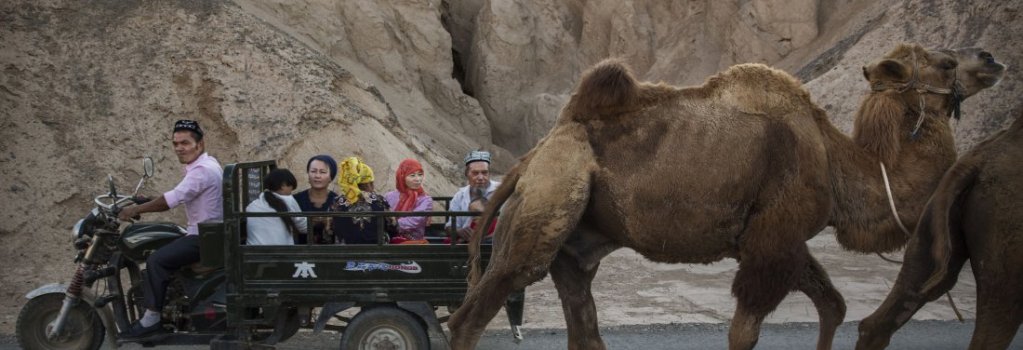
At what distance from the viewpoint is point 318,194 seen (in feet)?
21.5

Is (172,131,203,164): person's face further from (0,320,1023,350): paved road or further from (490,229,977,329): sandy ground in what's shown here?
(490,229,977,329): sandy ground

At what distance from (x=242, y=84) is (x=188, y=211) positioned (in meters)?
6.25

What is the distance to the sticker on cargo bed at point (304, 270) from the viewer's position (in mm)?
5938

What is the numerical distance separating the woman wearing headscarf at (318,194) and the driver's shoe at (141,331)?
1.02 m

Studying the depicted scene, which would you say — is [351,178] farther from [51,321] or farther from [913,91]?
[913,91]

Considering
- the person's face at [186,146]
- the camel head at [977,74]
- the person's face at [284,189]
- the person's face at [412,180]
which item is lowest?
the person's face at [284,189]

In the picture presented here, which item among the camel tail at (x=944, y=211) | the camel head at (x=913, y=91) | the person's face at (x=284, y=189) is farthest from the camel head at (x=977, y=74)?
the person's face at (x=284, y=189)

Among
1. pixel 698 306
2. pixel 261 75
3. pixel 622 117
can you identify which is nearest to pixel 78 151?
pixel 261 75

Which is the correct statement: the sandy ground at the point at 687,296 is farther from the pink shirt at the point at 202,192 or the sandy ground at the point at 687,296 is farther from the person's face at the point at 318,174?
the pink shirt at the point at 202,192

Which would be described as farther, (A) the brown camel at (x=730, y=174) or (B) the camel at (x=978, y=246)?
(A) the brown camel at (x=730, y=174)

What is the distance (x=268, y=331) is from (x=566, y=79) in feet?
55.5

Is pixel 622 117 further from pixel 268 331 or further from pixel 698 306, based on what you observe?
pixel 698 306

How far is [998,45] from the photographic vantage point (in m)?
13.8

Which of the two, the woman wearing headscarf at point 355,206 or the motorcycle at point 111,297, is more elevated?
the woman wearing headscarf at point 355,206
